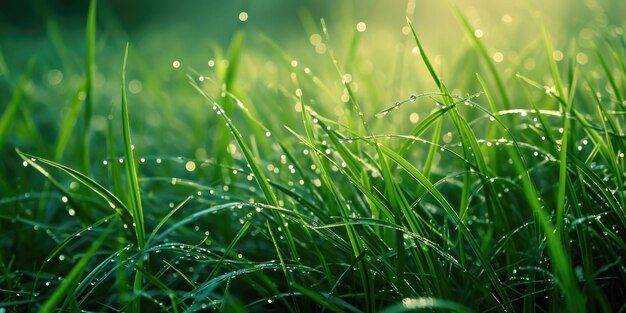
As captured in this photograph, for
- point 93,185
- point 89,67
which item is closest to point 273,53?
point 89,67

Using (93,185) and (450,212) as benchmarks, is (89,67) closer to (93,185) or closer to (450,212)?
(93,185)

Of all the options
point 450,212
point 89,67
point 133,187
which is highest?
point 89,67

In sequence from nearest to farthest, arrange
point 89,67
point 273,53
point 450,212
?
point 450,212
point 89,67
point 273,53

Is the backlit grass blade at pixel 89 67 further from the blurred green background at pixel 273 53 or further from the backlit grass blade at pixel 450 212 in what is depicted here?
the backlit grass blade at pixel 450 212

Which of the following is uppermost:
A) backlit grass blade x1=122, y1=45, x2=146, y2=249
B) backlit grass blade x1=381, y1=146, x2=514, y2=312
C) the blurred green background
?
the blurred green background

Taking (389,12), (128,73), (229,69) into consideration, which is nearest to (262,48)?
(128,73)

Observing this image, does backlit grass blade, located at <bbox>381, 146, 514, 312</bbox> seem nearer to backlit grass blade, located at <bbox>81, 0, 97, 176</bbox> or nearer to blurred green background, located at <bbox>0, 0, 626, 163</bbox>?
blurred green background, located at <bbox>0, 0, 626, 163</bbox>

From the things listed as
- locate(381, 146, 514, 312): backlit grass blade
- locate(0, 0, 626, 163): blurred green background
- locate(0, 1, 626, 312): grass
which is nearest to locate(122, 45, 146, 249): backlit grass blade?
locate(0, 1, 626, 312): grass

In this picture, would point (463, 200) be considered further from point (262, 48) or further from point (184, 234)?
point (262, 48)

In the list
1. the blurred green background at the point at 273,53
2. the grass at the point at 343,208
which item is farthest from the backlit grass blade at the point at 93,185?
the blurred green background at the point at 273,53
